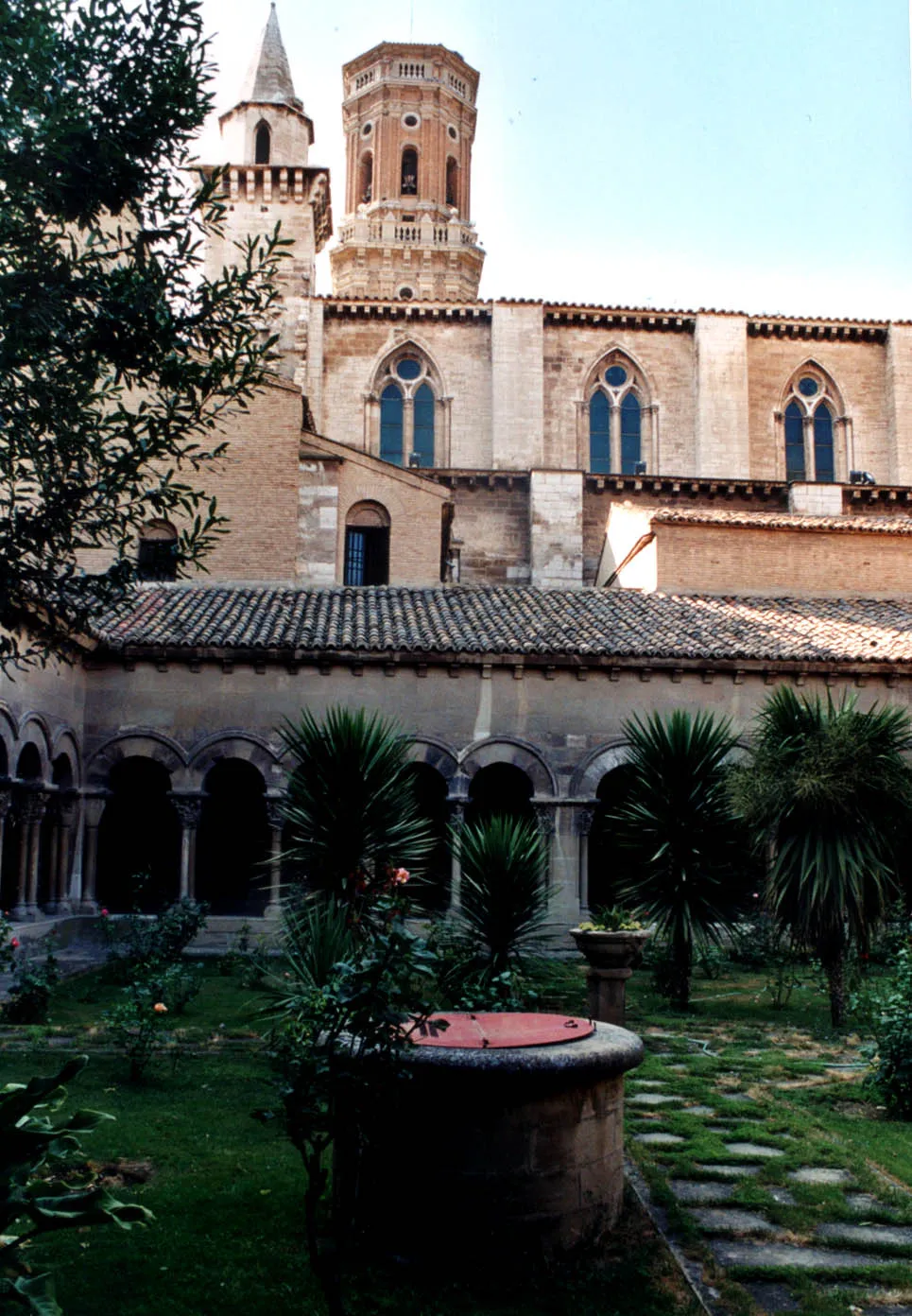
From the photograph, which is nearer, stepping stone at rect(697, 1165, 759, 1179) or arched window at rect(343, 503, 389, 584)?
stepping stone at rect(697, 1165, 759, 1179)

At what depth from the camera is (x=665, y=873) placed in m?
12.6

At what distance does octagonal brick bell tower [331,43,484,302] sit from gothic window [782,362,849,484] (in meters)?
14.7

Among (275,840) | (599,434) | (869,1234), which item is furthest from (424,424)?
(869,1234)

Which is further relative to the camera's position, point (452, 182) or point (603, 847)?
point (452, 182)

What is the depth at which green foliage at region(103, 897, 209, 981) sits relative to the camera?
42.5 ft

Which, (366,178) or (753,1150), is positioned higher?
(366,178)

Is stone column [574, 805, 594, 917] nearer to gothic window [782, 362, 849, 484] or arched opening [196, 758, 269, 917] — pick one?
arched opening [196, 758, 269, 917]

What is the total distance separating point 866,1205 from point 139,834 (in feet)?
49.8

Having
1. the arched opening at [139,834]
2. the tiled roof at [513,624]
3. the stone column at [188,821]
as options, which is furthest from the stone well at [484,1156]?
the arched opening at [139,834]

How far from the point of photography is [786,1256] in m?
5.03

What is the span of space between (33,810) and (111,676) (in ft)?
9.29

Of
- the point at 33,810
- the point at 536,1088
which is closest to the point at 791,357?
the point at 33,810

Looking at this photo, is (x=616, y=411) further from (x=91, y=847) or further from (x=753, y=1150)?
(x=753, y=1150)

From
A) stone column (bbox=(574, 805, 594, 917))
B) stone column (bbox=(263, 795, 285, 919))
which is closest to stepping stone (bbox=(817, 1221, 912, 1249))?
stone column (bbox=(263, 795, 285, 919))
